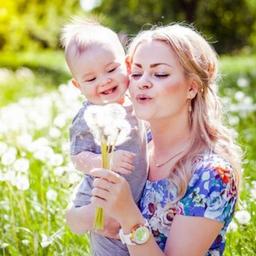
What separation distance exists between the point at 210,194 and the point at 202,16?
86.1ft

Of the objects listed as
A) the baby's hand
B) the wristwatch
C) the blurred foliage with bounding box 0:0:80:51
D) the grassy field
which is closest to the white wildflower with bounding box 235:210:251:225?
the grassy field

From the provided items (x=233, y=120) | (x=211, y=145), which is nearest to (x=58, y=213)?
(x=211, y=145)

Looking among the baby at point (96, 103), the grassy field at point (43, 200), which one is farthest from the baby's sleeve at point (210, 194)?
the grassy field at point (43, 200)

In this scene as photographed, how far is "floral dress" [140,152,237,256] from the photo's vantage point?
2.64 m

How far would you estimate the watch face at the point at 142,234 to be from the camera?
259 cm

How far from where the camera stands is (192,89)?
280cm

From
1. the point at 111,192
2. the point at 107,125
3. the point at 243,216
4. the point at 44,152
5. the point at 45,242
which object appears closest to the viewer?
the point at 107,125

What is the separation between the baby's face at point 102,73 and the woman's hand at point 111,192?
415 mm

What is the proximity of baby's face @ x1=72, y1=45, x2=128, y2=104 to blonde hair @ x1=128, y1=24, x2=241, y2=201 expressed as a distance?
0.27 ft

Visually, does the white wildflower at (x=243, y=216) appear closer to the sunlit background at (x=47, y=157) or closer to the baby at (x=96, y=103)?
the sunlit background at (x=47, y=157)

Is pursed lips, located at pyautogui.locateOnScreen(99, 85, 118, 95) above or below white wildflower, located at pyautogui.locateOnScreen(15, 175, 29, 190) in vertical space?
above

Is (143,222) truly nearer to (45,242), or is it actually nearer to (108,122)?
(108,122)

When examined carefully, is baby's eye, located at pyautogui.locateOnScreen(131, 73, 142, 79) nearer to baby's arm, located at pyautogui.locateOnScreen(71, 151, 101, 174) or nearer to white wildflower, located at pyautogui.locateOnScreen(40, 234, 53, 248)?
baby's arm, located at pyautogui.locateOnScreen(71, 151, 101, 174)

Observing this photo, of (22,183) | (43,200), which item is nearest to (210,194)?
(22,183)
